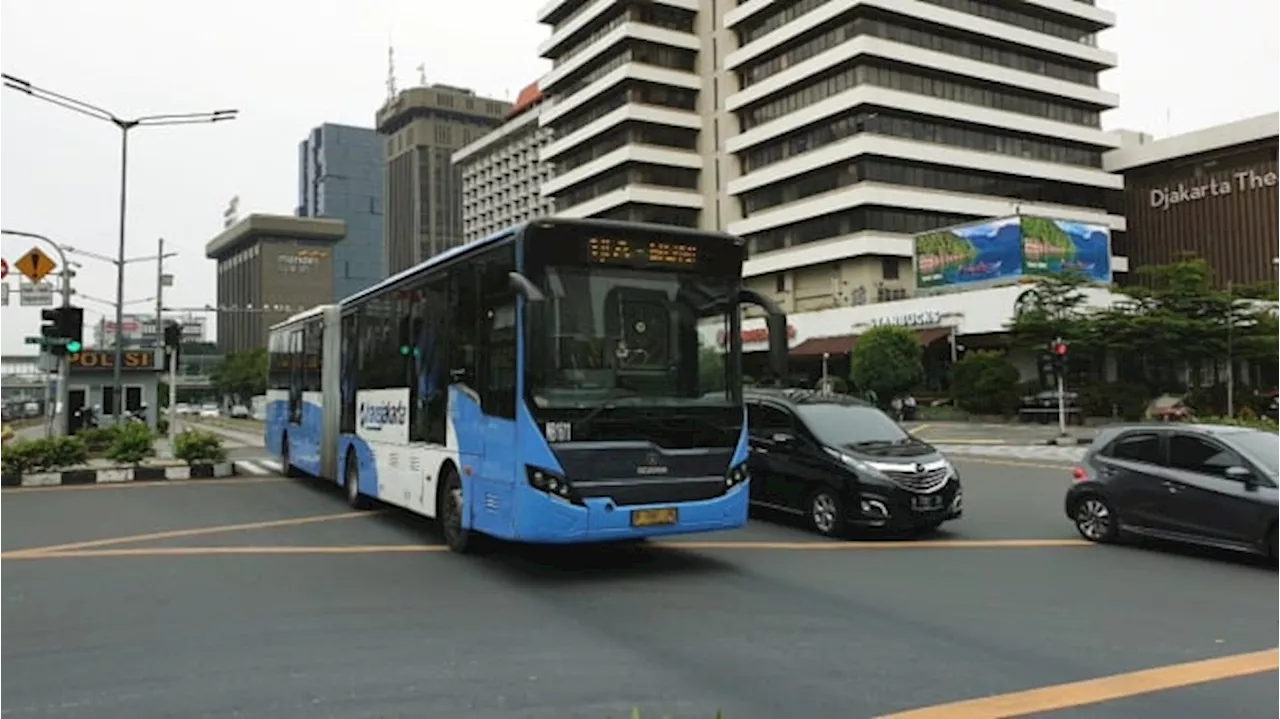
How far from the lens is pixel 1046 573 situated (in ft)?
31.8

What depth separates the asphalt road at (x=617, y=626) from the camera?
18.6 ft

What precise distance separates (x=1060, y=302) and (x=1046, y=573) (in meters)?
41.9

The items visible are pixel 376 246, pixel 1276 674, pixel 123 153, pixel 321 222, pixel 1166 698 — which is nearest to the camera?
pixel 1166 698

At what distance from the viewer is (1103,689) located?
5.85 meters

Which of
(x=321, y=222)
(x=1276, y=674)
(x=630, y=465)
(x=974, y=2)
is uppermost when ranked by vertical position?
(x=974, y=2)

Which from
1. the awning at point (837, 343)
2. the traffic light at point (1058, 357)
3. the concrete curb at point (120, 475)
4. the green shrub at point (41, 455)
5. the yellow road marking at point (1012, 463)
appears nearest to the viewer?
the concrete curb at point (120, 475)

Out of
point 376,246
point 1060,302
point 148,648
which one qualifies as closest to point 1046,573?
point 148,648

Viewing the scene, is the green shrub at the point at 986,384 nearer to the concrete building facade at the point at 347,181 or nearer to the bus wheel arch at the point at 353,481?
the bus wheel arch at the point at 353,481

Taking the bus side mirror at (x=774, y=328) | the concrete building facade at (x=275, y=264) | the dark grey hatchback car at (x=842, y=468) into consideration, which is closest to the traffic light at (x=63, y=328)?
the dark grey hatchback car at (x=842, y=468)

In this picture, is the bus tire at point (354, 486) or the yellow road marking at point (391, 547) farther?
the bus tire at point (354, 486)

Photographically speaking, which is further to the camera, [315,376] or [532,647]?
[315,376]

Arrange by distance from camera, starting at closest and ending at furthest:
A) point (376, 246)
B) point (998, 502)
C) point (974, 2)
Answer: point (998, 502) → point (974, 2) → point (376, 246)

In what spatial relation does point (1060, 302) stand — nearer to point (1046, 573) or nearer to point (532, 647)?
point (1046, 573)

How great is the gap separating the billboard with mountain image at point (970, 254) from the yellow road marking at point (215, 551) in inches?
1876
